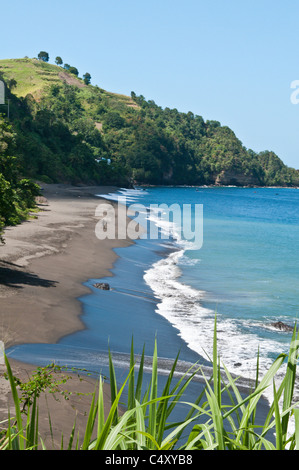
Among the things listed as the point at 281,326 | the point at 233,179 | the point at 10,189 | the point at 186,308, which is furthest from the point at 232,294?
the point at 233,179

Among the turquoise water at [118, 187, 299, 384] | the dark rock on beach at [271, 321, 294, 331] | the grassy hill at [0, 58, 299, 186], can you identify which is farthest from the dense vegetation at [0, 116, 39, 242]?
the grassy hill at [0, 58, 299, 186]

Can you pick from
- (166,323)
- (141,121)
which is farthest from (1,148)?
(141,121)

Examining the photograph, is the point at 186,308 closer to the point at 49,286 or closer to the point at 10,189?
the point at 49,286

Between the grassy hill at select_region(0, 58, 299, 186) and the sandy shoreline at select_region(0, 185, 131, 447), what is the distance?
4895 centimetres

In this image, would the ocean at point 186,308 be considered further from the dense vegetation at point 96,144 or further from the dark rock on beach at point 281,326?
the dense vegetation at point 96,144

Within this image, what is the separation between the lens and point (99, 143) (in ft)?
455

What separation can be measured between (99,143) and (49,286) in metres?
125

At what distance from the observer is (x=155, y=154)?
158 meters

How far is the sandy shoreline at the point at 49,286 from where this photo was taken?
7.70m

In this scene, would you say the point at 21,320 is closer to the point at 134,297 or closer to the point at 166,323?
the point at 166,323

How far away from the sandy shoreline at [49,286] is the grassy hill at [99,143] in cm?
4895

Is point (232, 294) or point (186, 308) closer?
point (186, 308)

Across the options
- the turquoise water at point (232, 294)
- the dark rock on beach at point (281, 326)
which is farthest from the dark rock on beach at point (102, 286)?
the dark rock on beach at point (281, 326)
